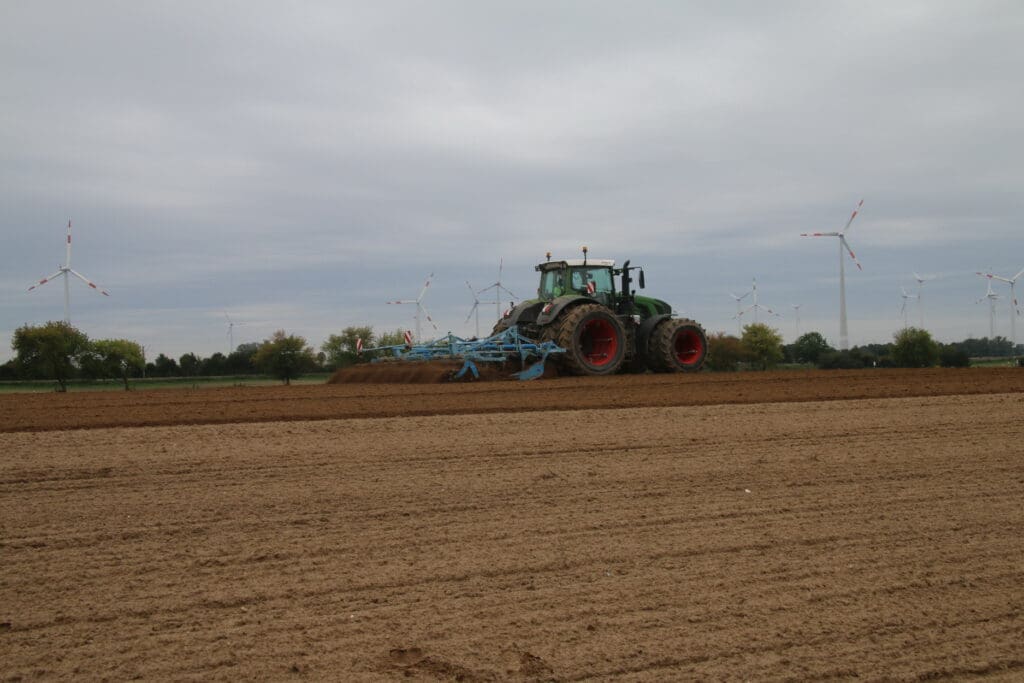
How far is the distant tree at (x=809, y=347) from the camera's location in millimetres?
47000

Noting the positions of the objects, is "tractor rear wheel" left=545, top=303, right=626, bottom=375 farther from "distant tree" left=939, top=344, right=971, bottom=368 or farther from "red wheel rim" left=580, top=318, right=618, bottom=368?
"distant tree" left=939, top=344, right=971, bottom=368

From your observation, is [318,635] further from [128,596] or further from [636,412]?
[636,412]

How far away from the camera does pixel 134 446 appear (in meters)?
9.09

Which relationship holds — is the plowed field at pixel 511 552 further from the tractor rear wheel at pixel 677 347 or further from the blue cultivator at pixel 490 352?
the tractor rear wheel at pixel 677 347

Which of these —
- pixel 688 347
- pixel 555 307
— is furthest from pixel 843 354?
pixel 555 307

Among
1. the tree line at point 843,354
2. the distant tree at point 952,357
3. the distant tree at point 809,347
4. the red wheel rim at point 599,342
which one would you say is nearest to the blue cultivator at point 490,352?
the red wheel rim at point 599,342

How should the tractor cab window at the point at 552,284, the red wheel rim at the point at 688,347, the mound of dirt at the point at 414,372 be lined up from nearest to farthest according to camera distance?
the mound of dirt at the point at 414,372, the tractor cab window at the point at 552,284, the red wheel rim at the point at 688,347

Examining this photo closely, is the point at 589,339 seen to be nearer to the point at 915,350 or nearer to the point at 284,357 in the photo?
the point at 284,357

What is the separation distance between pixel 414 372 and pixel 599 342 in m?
4.53

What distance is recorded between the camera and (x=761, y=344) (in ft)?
124

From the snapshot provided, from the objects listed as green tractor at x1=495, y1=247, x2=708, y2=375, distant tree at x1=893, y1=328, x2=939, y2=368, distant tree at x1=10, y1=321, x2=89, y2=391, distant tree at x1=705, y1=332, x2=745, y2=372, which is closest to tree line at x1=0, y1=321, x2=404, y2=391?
distant tree at x1=10, y1=321, x2=89, y2=391

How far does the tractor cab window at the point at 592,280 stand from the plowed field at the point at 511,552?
32.2 feet

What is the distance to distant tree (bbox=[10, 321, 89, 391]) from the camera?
18.7m

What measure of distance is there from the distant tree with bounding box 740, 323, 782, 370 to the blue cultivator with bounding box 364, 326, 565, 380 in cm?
2013
